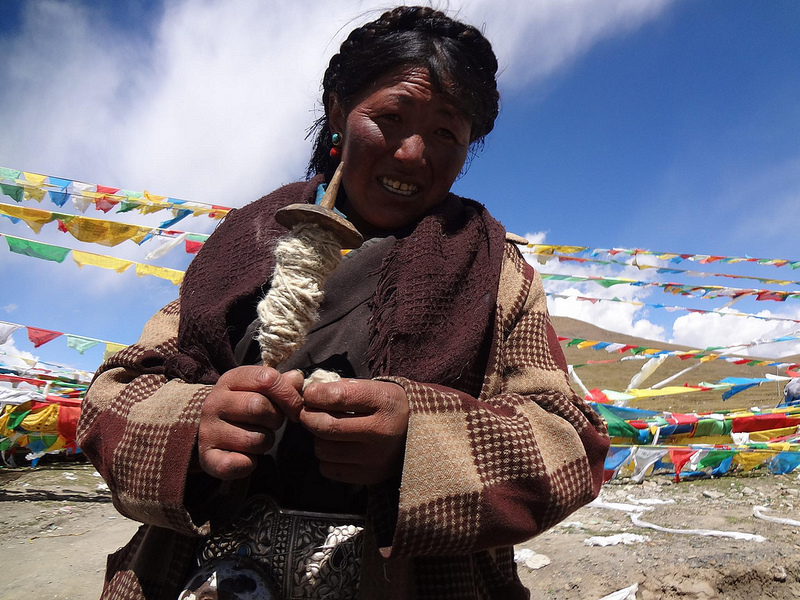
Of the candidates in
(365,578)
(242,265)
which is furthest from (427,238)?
(365,578)

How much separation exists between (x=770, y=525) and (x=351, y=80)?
4.42 m

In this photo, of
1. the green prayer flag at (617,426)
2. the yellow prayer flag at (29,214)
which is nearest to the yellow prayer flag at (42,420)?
the yellow prayer flag at (29,214)

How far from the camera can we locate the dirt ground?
2781mm

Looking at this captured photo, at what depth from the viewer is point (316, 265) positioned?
1156mm

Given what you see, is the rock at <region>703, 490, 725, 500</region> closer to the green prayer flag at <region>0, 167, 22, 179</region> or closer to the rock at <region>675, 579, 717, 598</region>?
the rock at <region>675, 579, 717, 598</region>

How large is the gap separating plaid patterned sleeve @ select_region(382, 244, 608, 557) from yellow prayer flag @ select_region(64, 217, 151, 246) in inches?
211

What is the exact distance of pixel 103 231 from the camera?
5488mm

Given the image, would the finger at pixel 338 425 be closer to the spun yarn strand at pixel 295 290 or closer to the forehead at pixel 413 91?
the spun yarn strand at pixel 295 290

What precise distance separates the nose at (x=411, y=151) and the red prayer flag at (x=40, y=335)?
637 cm

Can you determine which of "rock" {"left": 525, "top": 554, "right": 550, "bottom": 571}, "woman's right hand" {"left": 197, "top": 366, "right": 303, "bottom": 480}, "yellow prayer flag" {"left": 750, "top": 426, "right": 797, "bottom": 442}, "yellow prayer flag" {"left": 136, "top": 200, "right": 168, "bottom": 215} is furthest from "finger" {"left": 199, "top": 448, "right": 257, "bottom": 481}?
"yellow prayer flag" {"left": 750, "top": 426, "right": 797, "bottom": 442}

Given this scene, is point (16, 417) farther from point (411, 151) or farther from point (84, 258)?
point (411, 151)

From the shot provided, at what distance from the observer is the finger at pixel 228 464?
3.10 ft

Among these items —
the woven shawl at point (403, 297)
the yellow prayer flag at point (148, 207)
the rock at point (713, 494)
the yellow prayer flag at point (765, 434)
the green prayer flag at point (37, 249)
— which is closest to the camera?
the woven shawl at point (403, 297)

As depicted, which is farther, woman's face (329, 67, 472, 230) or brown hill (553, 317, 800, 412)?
brown hill (553, 317, 800, 412)
